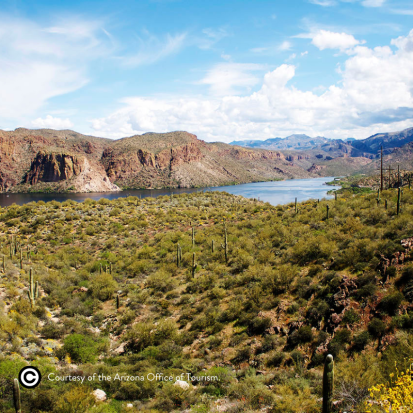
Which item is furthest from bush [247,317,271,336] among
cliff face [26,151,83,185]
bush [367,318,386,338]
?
cliff face [26,151,83,185]

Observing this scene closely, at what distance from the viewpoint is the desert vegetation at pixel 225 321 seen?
800 cm

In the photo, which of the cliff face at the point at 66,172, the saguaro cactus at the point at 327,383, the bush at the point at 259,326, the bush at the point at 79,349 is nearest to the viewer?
the saguaro cactus at the point at 327,383

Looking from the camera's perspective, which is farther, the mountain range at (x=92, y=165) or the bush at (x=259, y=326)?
the mountain range at (x=92, y=165)

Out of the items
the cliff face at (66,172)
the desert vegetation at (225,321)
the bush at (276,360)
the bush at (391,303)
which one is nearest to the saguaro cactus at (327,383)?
the desert vegetation at (225,321)

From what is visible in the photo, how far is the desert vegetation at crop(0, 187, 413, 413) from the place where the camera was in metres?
8.00

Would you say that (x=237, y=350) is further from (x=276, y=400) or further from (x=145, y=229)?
(x=145, y=229)

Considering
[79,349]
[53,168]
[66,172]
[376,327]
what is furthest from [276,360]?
[53,168]

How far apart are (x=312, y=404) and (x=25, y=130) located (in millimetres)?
230005

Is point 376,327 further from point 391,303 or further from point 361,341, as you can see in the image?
point 391,303

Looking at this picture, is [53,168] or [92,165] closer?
[53,168]

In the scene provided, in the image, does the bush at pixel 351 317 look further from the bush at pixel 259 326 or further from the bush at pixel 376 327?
the bush at pixel 259 326

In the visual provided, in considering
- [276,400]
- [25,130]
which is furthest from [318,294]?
[25,130]

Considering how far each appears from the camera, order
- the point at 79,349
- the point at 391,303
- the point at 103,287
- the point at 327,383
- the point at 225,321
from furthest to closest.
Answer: the point at 103,287 → the point at 225,321 → the point at 79,349 → the point at 391,303 → the point at 327,383

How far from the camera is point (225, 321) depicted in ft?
45.1
